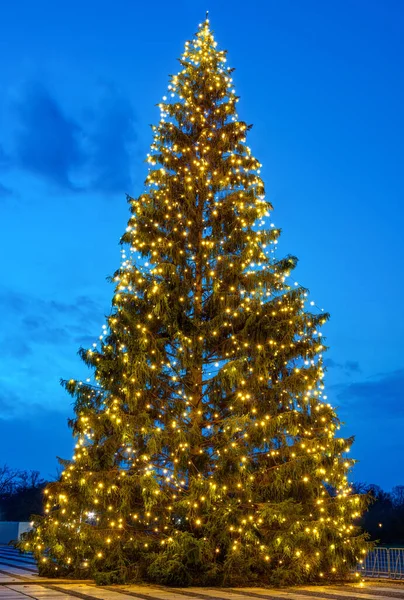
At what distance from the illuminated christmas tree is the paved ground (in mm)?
486

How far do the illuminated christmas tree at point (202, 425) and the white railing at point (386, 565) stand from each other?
2.82 meters

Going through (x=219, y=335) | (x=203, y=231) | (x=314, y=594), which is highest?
(x=203, y=231)

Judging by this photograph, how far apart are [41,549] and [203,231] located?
7363 millimetres

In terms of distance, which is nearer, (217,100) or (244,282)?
(244,282)

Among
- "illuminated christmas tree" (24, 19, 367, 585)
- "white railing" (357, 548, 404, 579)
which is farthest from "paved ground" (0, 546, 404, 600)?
"white railing" (357, 548, 404, 579)

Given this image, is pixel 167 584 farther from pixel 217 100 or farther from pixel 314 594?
pixel 217 100

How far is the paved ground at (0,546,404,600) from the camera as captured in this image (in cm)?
942

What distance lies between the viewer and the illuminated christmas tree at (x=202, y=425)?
442 inches

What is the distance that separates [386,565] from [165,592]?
26.5ft

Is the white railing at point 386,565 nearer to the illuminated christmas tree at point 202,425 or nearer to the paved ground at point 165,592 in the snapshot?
the paved ground at point 165,592

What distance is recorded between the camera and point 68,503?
11.9 meters

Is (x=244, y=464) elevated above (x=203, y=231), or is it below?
below

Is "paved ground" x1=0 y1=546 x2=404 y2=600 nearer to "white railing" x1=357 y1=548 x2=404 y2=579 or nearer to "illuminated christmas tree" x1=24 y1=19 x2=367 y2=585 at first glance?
"illuminated christmas tree" x1=24 y1=19 x2=367 y2=585

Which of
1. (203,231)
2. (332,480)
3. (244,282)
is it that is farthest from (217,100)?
(332,480)
